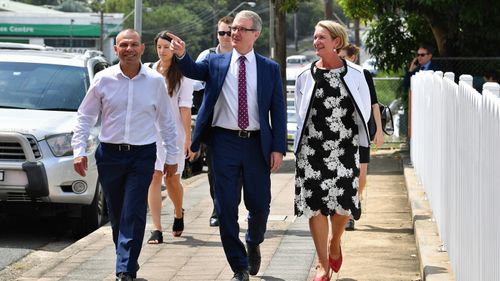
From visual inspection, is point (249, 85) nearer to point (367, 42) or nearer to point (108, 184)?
point (108, 184)

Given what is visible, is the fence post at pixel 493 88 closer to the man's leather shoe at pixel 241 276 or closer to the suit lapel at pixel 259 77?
the suit lapel at pixel 259 77

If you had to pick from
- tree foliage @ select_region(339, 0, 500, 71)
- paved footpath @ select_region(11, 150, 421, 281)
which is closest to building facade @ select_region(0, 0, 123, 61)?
tree foliage @ select_region(339, 0, 500, 71)

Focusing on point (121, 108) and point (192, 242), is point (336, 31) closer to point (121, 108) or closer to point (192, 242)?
point (121, 108)

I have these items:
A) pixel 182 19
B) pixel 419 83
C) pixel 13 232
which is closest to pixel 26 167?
pixel 13 232

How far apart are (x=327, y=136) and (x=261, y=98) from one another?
0.54m

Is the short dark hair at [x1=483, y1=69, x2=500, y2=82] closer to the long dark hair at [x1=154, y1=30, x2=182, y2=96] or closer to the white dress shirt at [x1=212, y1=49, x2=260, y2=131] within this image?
the long dark hair at [x1=154, y1=30, x2=182, y2=96]

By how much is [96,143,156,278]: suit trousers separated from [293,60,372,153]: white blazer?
1.10 m

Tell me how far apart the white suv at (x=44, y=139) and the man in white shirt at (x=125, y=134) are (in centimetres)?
274

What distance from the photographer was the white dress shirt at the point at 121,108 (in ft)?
29.2

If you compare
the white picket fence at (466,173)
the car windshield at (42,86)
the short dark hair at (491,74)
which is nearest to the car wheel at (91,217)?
the car windshield at (42,86)

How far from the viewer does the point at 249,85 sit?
882 centimetres

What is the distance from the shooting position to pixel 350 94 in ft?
28.5

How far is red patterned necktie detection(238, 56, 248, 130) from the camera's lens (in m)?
8.73

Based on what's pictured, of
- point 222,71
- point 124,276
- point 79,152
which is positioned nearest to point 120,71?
point 79,152
